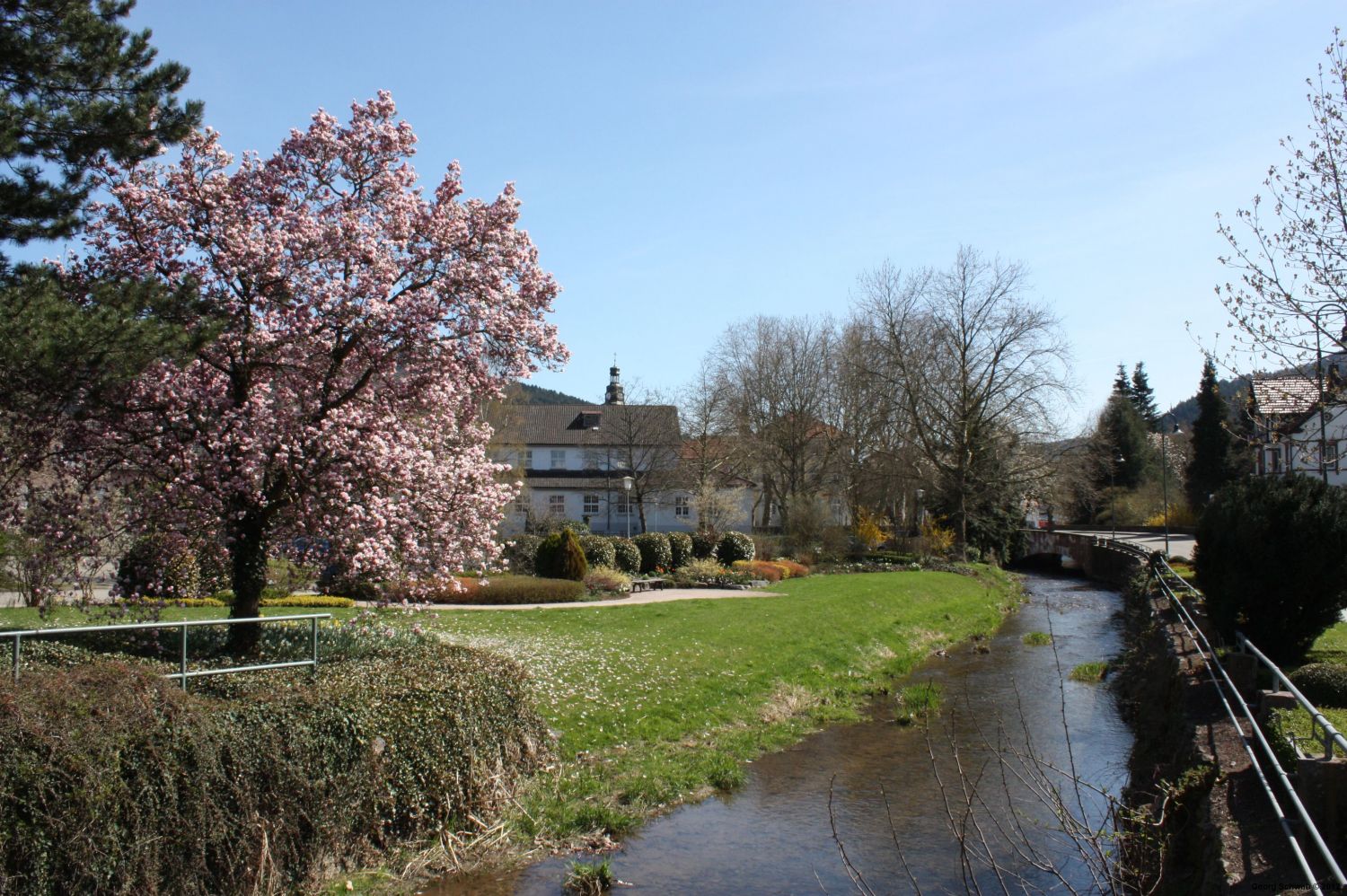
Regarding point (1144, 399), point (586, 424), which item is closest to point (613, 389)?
point (586, 424)

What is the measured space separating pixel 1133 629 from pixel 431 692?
20.3 metres

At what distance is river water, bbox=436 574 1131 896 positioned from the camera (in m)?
8.79

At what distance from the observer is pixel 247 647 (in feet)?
37.6

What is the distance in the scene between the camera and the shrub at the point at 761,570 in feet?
109

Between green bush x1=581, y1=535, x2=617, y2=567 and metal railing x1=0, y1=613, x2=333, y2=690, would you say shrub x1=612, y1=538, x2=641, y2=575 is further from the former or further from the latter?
metal railing x1=0, y1=613, x2=333, y2=690

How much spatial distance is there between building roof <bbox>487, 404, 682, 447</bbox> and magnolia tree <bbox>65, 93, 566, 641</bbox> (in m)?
39.6

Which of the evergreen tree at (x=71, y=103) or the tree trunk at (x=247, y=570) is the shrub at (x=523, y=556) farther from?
the evergreen tree at (x=71, y=103)

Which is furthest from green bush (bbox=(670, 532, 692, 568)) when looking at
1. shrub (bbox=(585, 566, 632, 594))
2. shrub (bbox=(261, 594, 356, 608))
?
shrub (bbox=(261, 594, 356, 608))

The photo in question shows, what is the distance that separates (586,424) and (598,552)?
37.0 metres

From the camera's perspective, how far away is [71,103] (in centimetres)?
1102

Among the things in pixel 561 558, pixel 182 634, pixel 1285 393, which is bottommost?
pixel 561 558

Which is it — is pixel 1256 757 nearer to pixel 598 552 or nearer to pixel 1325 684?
A: pixel 1325 684

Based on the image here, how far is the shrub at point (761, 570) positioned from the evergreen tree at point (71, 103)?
79.2 ft

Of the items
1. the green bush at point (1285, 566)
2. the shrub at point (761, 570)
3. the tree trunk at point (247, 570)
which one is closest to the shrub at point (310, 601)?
the tree trunk at point (247, 570)
